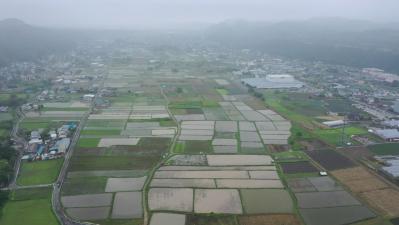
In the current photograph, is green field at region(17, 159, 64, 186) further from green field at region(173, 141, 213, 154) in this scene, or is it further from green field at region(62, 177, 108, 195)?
green field at region(173, 141, 213, 154)

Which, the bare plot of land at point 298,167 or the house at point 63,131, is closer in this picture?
the bare plot of land at point 298,167

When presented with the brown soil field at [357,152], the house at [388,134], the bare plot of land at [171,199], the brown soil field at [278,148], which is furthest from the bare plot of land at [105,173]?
the house at [388,134]

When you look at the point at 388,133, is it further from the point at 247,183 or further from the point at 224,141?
the point at 247,183

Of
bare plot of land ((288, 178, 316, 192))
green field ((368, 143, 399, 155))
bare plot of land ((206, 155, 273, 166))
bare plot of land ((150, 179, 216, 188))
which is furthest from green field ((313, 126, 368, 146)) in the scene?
bare plot of land ((150, 179, 216, 188))

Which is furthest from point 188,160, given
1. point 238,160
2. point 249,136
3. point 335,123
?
point 335,123

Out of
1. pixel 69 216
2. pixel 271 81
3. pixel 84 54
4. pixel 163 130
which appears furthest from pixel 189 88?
pixel 84 54

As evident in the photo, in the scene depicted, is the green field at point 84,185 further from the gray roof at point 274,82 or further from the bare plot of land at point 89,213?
the gray roof at point 274,82
